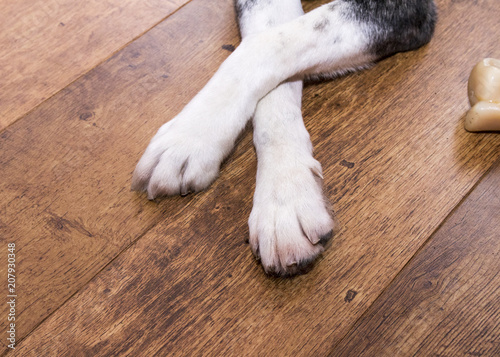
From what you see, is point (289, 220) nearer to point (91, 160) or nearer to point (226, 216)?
point (226, 216)

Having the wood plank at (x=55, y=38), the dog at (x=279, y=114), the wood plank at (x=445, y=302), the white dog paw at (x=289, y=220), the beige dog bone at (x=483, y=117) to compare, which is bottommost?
the wood plank at (x=445, y=302)

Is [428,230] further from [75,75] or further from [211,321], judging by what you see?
[75,75]

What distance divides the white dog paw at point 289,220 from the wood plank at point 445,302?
0.16 m

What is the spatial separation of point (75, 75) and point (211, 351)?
0.88 metres

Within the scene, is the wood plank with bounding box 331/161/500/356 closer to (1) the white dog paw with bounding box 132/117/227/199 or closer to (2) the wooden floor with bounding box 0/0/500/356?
(2) the wooden floor with bounding box 0/0/500/356

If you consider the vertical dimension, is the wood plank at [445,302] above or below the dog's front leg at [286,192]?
below

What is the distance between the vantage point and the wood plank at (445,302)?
829mm

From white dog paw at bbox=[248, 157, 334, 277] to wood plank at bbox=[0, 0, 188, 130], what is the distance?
2.29 ft

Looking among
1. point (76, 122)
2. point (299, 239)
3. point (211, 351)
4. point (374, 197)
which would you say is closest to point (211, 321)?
point (211, 351)

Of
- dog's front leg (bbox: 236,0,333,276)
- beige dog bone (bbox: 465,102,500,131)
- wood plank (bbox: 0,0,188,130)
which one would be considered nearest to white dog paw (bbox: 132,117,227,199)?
dog's front leg (bbox: 236,0,333,276)

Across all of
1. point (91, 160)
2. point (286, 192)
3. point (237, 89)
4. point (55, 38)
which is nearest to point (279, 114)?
point (237, 89)

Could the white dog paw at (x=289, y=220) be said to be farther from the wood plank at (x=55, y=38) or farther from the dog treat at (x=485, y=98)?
the wood plank at (x=55, y=38)

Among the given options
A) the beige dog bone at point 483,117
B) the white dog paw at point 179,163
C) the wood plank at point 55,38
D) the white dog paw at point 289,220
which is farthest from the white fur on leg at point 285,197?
the wood plank at point 55,38

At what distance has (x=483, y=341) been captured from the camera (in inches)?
32.8
